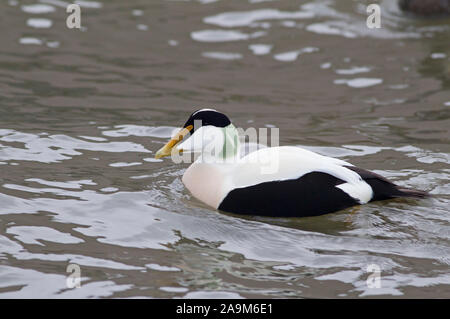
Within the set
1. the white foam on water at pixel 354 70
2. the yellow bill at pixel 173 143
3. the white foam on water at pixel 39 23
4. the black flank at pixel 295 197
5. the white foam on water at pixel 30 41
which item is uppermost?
the white foam on water at pixel 39 23

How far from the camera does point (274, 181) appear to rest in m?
5.37

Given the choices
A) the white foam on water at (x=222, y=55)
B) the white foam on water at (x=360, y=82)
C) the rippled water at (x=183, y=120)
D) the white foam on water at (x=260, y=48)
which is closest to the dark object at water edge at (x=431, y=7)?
the rippled water at (x=183, y=120)

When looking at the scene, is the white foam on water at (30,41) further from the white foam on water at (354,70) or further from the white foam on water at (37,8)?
the white foam on water at (354,70)

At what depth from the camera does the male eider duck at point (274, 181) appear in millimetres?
5387

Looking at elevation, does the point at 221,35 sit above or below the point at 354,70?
above

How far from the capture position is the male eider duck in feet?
17.7

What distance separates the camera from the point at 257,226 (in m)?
5.31

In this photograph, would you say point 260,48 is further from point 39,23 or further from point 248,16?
point 39,23

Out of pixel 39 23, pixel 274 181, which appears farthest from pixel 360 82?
pixel 39 23

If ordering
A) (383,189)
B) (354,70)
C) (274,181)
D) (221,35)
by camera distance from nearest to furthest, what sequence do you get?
(274,181) → (383,189) → (354,70) → (221,35)

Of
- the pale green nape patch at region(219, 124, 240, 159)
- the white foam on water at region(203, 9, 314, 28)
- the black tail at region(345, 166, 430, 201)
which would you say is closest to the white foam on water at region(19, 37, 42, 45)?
the white foam on water at region(203, 9, 314, 28)

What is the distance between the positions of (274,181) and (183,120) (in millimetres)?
2704

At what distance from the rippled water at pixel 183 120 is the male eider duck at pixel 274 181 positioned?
10cm
